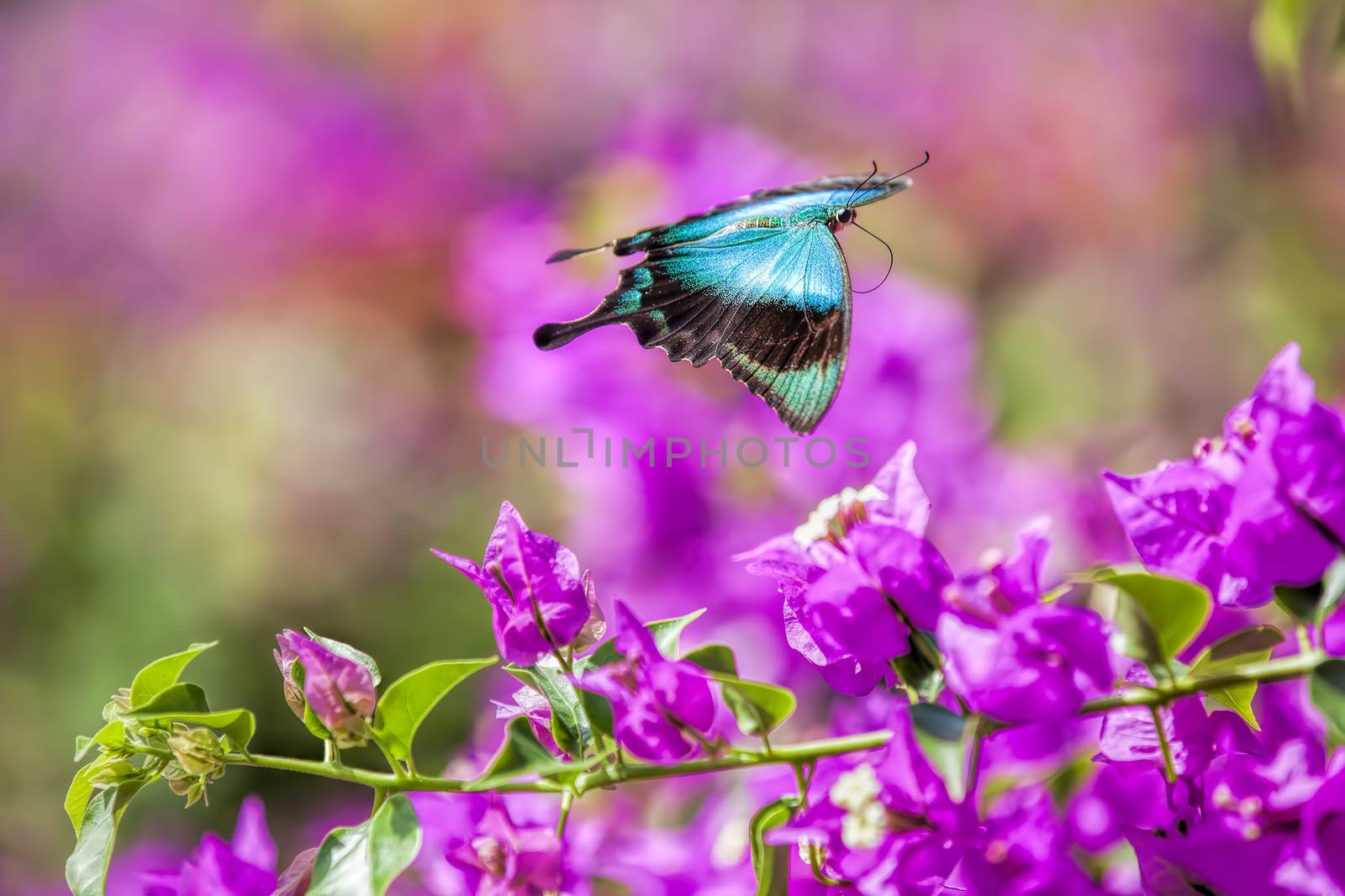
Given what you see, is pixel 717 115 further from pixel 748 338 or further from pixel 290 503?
pixel 748 338

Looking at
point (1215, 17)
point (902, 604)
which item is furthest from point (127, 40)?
point (902, 604)

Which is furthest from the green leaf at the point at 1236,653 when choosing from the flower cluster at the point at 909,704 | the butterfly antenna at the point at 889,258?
the butterfly antenna at the point at 889,258

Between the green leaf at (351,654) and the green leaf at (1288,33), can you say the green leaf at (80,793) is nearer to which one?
the green leaf at (351,654)

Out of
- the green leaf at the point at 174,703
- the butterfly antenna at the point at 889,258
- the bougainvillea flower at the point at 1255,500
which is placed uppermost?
the butterfly antenna at the point at 889,258

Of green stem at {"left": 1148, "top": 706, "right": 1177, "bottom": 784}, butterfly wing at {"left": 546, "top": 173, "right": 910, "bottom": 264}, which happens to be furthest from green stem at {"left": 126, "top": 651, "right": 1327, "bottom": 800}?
butterfly wing at {"left": 546, "top": 173, "right": 910, "bottom": 264}

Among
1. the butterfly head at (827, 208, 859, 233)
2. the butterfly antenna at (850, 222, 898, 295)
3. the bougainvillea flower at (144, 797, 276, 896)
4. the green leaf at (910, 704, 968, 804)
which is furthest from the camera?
the butterfly antenna at (850, 222, 898, 295)

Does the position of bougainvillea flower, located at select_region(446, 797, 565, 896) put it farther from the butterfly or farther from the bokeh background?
the bokeh background

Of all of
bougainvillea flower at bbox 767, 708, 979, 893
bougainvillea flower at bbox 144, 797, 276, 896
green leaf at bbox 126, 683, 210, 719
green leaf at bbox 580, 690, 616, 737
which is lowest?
bougainvillea flower at bbox 144, 797, 276, 896
